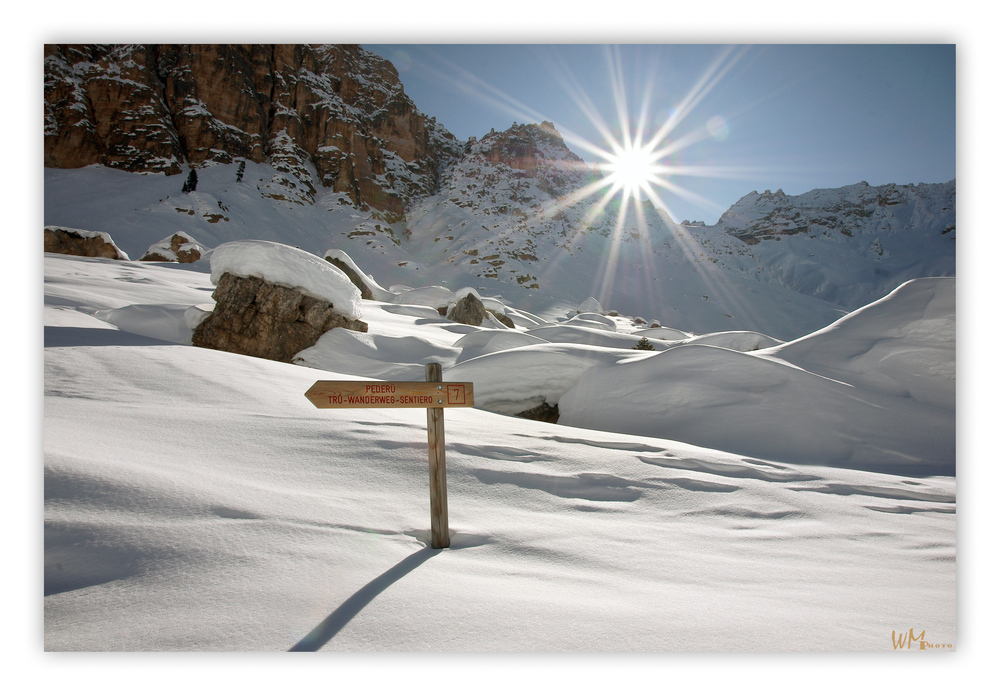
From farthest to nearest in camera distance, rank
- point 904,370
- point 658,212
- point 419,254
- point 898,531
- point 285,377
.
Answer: point 658,212 → point 419,254 → point 904,370 → point 285,377 → point 898,531

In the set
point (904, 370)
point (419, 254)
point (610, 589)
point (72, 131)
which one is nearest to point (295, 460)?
point (610, 589)

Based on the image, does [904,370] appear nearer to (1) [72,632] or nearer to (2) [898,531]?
(2) [898,531]

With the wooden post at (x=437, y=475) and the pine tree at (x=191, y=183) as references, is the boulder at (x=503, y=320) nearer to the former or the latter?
the wooden post at (x=437, y=475)

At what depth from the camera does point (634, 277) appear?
40.5 meters

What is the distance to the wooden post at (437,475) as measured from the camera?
216cm

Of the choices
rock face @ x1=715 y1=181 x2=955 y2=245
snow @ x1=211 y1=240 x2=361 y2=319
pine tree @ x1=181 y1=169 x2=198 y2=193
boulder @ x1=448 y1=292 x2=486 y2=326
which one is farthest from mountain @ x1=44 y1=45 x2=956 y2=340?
snow @ x1=211 y1=240 x2=361 y2=319

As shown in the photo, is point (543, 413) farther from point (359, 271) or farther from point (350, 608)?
point (359, 271)

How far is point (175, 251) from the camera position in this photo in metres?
17.6

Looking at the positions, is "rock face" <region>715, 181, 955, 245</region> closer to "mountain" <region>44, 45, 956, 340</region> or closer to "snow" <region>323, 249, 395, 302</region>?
"mountain" <region>44, 45, 956, 340</region>

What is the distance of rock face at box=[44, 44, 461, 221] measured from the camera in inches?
1248

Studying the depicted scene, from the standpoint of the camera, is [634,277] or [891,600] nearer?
[891,600]

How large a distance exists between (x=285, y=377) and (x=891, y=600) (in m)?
4.89

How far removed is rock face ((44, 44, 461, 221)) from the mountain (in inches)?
5.0

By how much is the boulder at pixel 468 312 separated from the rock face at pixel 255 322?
7721mm
